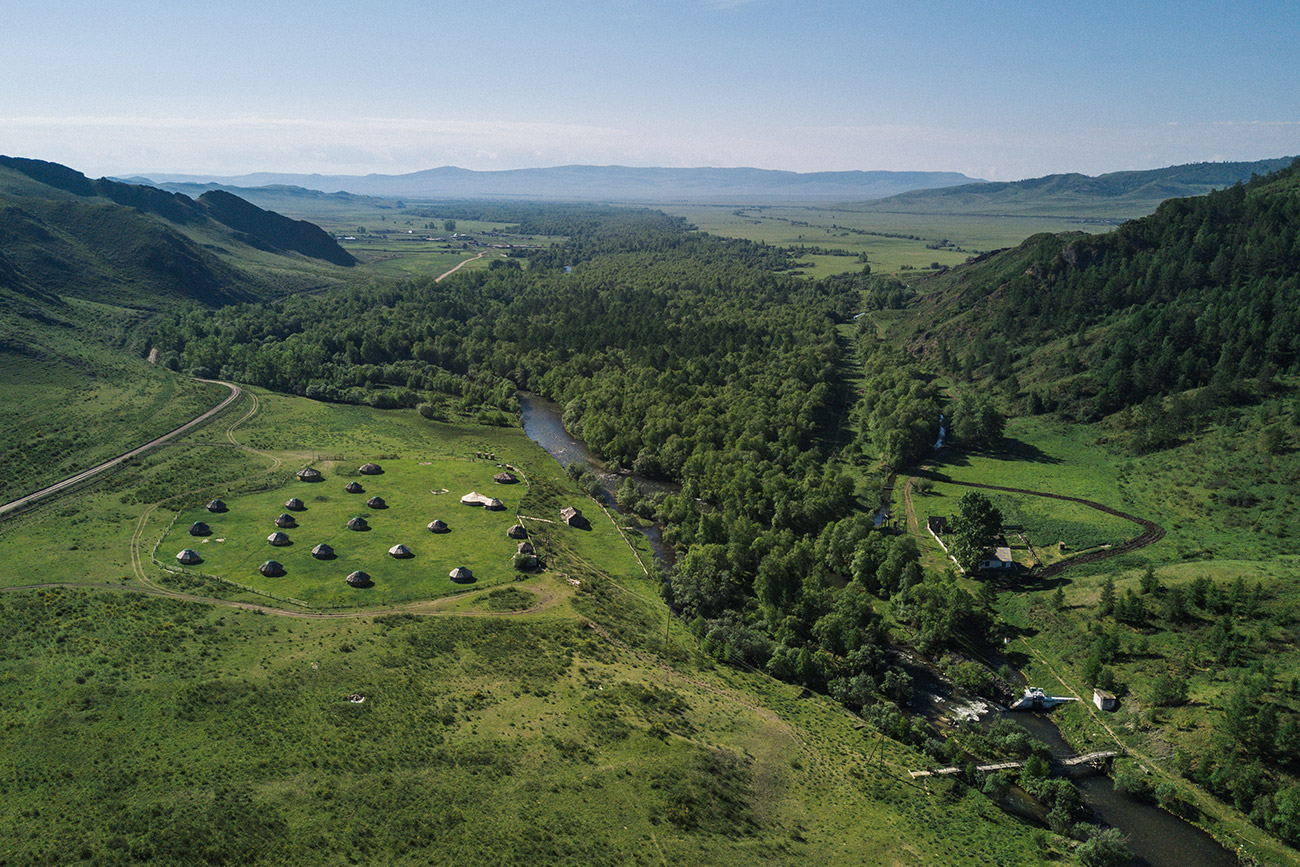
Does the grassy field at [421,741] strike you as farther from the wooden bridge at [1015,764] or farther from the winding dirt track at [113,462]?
the winding dirt track at [113,462]

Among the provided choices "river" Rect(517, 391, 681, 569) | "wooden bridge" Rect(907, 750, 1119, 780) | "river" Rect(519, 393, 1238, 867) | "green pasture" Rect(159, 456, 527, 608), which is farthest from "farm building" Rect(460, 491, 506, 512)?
"wooden bridge" Rect(907, 750, 1119, 780)

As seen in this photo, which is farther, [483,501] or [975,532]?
[483,501]

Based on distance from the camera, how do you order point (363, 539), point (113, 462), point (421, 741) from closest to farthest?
point (421, 741), point (363, 539), point (113, 462)

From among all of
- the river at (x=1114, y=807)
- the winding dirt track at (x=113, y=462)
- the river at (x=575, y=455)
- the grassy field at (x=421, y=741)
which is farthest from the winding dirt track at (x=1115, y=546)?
the winding dirt track at (x=113, y=462)

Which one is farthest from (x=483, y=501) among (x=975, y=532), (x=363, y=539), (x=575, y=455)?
(x=975, y=532)

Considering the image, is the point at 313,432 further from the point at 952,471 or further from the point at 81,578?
the point at 952,471

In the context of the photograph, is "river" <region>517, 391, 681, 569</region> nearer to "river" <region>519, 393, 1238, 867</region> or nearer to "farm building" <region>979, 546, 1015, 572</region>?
"river" <region>519, 393, 1238, 867</region>

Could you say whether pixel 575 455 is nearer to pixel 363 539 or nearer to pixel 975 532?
pixel 363 539
